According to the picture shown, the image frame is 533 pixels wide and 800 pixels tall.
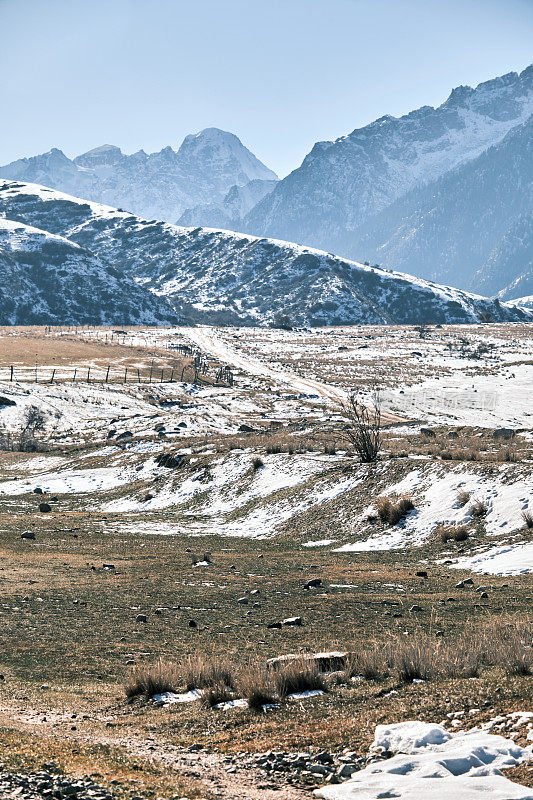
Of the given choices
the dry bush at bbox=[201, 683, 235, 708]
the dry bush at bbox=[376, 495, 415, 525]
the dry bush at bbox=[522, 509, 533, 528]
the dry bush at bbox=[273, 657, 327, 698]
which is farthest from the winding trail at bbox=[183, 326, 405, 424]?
the dry bush at bbox=[201, 683, 235, 708]

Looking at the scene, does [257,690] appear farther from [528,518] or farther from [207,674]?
[528,518]

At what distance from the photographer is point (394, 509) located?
23.5m

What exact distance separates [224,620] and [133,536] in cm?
1400

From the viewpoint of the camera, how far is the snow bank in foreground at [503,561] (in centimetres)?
1695

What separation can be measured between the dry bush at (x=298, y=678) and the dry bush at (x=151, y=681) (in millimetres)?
1590

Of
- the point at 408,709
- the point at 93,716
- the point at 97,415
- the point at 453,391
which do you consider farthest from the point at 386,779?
the point at 453,391

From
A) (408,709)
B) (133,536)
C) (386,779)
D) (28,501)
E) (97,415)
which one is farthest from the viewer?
(97,415)

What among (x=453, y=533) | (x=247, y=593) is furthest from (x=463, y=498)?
(x=247, y=593)

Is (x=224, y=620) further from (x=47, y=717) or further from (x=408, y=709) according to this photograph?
(x=408, y=709)

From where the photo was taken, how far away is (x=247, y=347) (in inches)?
6969

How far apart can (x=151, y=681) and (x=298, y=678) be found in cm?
198

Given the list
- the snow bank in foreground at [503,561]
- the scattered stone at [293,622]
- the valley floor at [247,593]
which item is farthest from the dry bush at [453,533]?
the scattered stone at [293,622]

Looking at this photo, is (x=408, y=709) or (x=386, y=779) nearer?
(x=386, y=779)

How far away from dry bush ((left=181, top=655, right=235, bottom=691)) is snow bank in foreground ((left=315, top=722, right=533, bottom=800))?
2.69 metres
